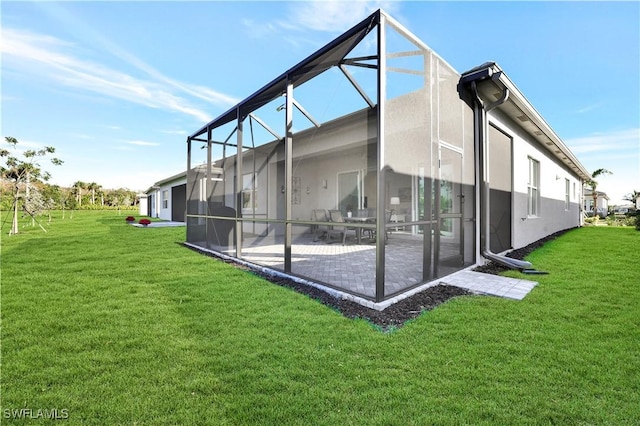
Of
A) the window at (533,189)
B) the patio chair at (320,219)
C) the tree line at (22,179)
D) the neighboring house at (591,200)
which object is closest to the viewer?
the window at (533,189)

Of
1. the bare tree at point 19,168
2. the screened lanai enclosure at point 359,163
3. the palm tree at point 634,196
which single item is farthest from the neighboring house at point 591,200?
the bare tree at point 19,168

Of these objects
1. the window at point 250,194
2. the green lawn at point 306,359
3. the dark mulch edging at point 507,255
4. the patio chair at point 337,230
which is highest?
the window at point 250,194

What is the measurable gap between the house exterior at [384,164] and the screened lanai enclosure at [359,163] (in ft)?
Result: 0.10

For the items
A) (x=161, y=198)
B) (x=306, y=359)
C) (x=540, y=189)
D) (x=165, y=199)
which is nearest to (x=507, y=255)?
(x=540, y=189)

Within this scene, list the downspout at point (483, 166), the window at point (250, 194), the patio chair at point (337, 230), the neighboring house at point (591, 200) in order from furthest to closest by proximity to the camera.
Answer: the neighboring house at point (591, 200) → the window at point (250, 194) → the patio chair at point (337, 230) → the downspout at point (483, 166)

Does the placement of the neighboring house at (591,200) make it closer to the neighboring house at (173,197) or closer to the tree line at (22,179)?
the neighboring house at (173,197)

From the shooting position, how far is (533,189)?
8.28 meters

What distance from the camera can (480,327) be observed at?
268 centimetres

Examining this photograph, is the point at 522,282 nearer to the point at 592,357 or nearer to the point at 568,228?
the point at 592,357

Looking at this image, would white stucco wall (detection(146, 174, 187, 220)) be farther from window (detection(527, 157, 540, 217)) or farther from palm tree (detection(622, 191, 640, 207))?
palm tree (detection(622, 191, 640, 207))

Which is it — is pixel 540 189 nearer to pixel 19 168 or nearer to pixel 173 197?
pixel 19 168

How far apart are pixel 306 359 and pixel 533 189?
29.3 feet

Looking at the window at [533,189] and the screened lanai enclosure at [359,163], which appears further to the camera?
the window at [533,189]

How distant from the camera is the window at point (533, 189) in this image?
7866 mm
